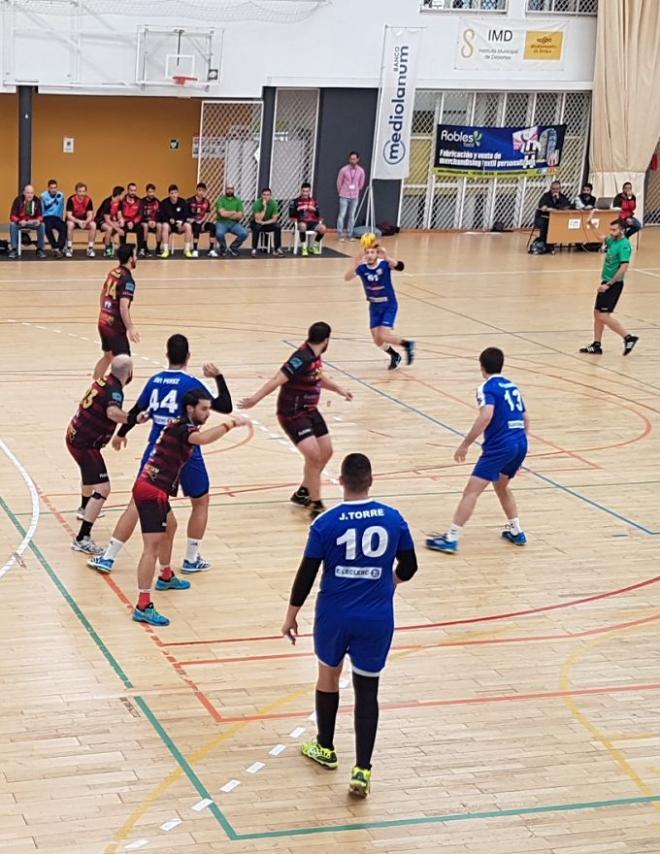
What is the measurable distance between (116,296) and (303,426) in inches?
172

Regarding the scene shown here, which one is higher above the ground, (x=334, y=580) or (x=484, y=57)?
(x=484, y=57)

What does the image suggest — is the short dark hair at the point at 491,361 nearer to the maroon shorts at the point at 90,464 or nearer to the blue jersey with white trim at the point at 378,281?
the maroon shorts at the point at 90,464

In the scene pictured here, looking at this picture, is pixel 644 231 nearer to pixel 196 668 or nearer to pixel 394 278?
pixel 394 278

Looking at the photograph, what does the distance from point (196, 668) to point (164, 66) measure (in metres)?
20.6

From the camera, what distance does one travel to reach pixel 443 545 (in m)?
12.0

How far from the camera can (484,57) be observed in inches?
1233

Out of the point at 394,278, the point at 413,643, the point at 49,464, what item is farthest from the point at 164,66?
the point at 413,643

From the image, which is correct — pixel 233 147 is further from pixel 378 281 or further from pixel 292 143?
pixel 378 281

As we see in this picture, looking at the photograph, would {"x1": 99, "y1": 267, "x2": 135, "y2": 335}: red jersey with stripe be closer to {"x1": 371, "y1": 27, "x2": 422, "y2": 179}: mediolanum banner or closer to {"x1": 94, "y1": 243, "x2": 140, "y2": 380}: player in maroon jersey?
{"x1": 94, "y1": 243, "x2": 140, "y2": 380}: player in maroon jersey

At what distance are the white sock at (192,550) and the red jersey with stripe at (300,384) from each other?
1836 mm

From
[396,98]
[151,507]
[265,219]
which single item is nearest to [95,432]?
[151,507]

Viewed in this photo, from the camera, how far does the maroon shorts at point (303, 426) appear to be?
1241 cm

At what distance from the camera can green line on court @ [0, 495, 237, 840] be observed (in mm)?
7707

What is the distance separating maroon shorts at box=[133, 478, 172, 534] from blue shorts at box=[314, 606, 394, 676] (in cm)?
244
